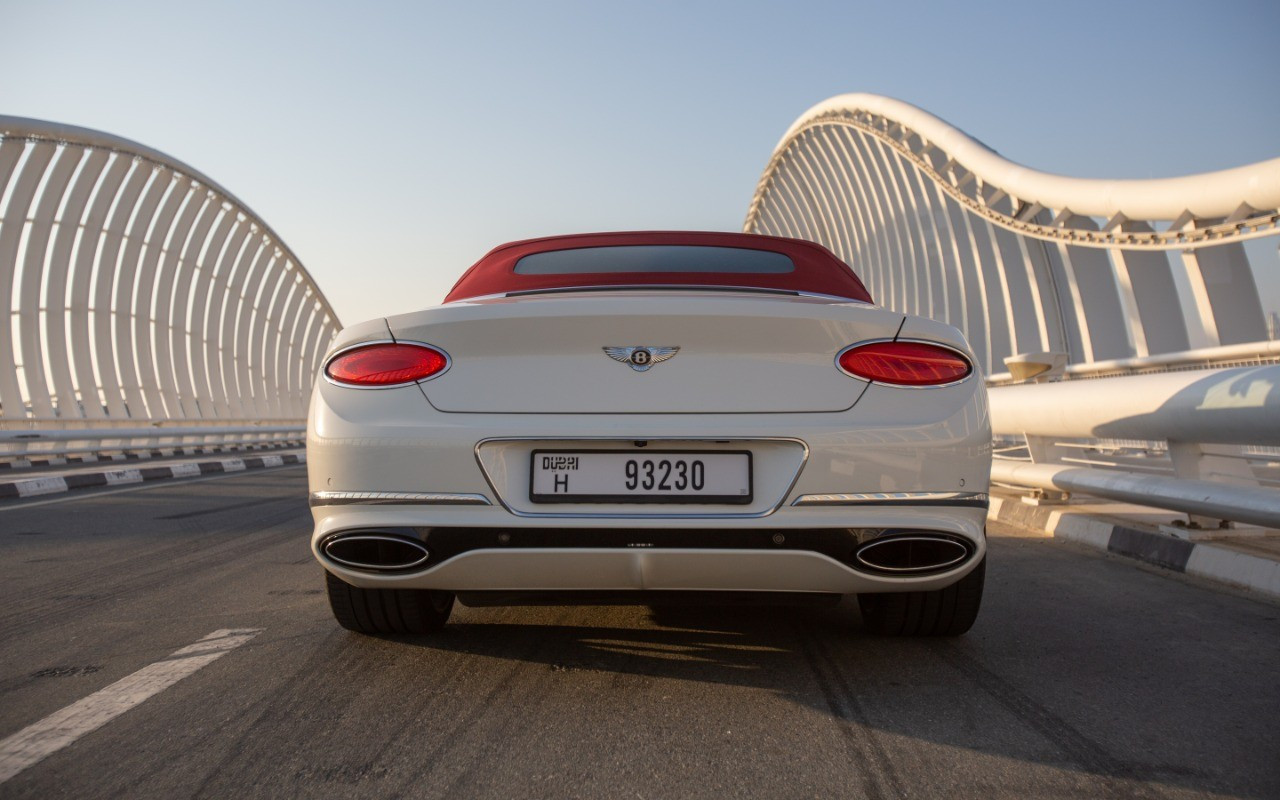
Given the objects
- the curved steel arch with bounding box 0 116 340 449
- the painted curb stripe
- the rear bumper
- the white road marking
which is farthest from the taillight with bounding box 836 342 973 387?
the curved steel arch with bounding box 0 116 340 449

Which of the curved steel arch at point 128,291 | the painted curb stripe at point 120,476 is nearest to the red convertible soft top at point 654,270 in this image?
the painted curb stripe at point 120,476

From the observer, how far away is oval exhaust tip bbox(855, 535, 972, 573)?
2840 millimetres

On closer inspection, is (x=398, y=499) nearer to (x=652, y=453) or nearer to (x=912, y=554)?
(x=652, y=453)

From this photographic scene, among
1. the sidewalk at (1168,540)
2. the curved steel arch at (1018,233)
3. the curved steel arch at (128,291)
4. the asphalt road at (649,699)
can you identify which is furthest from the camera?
the curved steel arch at (128,291)

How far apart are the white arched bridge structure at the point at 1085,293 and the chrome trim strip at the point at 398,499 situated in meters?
3.33

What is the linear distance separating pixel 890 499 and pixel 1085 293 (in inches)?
587

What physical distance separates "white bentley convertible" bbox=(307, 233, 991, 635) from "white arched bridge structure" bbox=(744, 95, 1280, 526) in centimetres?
223

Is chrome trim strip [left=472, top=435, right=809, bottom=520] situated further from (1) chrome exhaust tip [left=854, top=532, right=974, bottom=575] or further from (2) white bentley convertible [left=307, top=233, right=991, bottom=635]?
(1) chrome exhaust tip [left=854, top=532, right=974, bottom=575]

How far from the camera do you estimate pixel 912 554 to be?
291 centimetres

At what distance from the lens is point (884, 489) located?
2.85 metres

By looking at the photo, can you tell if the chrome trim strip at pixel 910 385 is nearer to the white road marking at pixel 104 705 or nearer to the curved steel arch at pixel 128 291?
the white road marking at pixel 104 705

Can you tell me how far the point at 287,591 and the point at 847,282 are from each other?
2.81m

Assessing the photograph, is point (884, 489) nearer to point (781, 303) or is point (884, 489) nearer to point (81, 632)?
point (781, 303)

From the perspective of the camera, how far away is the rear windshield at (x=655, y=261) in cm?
388
